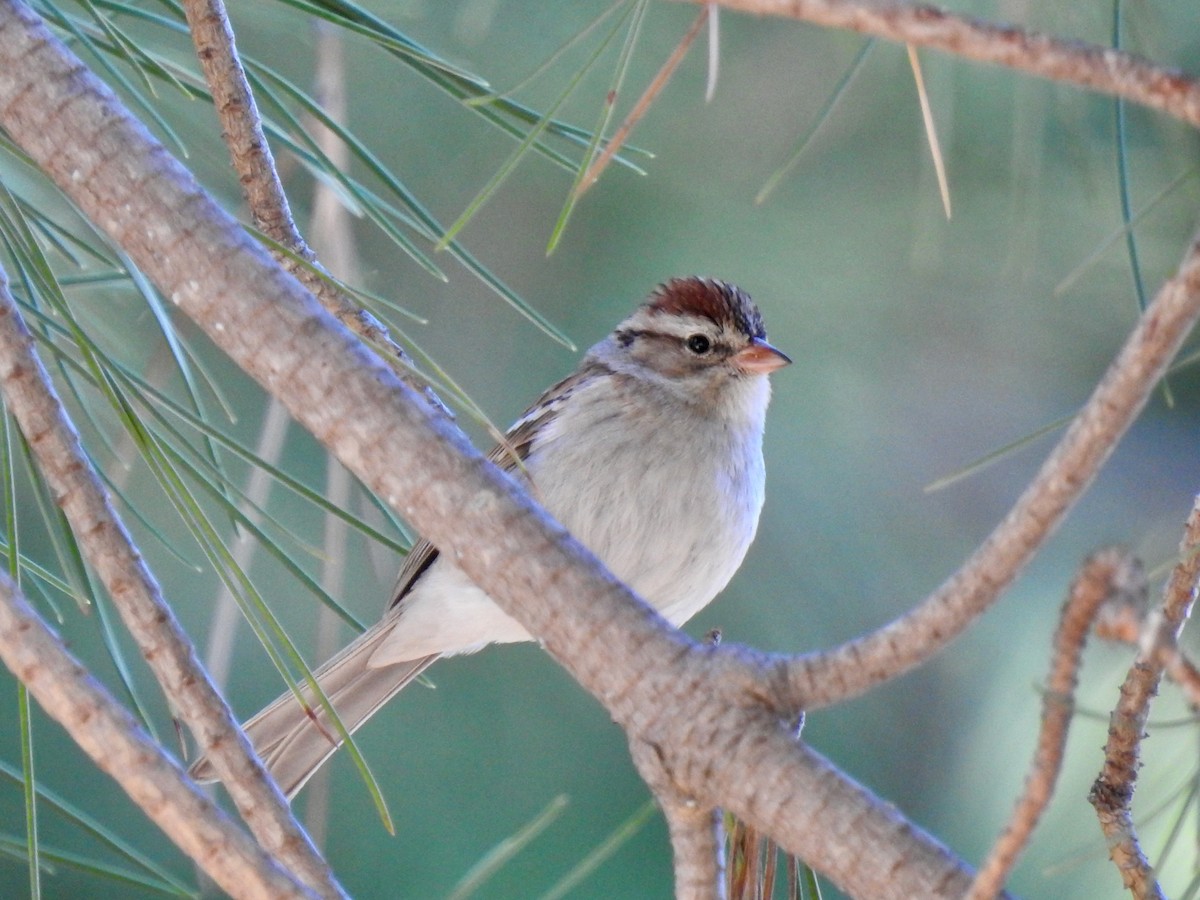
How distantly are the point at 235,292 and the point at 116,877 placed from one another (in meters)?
0.50

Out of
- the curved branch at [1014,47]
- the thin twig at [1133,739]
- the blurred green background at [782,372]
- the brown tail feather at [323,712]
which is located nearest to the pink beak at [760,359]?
the blurred green background at [782,372]

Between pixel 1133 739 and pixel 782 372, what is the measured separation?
2.28 meters

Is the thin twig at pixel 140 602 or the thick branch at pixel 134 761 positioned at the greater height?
the thin twig at pixel 140 602

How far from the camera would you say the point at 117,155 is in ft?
3.61

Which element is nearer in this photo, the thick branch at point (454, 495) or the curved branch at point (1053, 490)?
the curved branch at point (1053, 490)

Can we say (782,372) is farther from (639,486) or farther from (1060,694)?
(1060,694)

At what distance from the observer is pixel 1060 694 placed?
65cm

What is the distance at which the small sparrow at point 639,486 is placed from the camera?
2619 mm

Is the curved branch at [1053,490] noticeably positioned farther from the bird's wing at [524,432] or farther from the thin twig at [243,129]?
the bird's wing at [524,432]

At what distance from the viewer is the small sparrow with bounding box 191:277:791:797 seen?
2619 mm

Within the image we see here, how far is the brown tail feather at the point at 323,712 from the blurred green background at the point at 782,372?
0.38m

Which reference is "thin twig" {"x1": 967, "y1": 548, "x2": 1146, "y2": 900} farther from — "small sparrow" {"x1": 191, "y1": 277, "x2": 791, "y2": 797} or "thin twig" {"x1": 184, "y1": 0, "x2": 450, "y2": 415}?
"small sparrow" {"x1": 191, "y1": 277, "x2": 791, "y2": 797}

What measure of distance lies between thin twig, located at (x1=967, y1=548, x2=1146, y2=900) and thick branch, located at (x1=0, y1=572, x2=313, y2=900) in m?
0.40

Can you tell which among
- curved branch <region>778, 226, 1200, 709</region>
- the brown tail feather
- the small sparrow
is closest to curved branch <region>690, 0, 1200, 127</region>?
curved branch <region>778, 226, 1200, 709</region>
